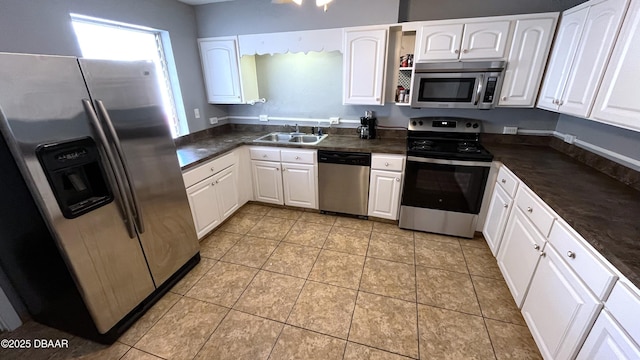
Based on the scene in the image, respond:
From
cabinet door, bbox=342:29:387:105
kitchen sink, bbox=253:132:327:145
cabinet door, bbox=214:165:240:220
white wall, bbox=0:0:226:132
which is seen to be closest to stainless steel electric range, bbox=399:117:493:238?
cabinet door, bbox=342:29:387:105

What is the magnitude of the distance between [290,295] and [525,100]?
282cm

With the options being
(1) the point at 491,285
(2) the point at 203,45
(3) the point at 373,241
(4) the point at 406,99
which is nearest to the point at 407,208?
Answer: (3) the point at 373,241

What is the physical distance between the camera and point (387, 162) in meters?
2.74

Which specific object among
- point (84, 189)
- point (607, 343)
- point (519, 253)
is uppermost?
point (84, 189)

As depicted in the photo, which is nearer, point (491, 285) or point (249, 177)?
point (491, 285)

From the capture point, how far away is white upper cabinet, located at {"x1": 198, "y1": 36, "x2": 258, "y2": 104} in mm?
3115

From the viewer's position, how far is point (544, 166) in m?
2.11

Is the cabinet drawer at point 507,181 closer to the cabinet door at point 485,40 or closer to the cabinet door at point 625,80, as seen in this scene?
the cabinet door at point 625,80

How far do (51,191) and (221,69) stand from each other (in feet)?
7.84

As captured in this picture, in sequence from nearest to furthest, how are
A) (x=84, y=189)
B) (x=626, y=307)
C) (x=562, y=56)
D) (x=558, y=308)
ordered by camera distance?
1. (x=626, y=307)
2. (x=558, y=308)
3. (x=84, y=189)
4. (x=562, y=56)

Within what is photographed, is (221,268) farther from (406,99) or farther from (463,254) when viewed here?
(406,99)

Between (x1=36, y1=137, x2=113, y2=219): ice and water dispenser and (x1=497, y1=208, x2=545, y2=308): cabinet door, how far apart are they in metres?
2.75

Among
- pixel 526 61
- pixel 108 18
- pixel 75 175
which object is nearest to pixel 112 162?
pixel 75 175

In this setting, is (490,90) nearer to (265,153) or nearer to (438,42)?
(438,42)
